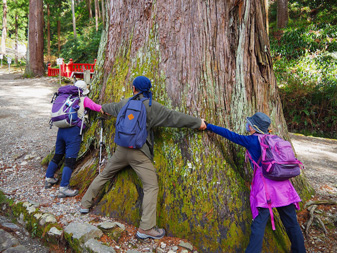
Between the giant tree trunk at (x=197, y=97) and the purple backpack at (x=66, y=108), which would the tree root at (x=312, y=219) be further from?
the purple backpack at (x=66, y=108)

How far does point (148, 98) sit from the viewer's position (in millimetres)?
3168

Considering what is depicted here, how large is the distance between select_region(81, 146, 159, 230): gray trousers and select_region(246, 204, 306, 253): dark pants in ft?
3.68

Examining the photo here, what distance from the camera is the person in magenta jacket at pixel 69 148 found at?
3.76 meters

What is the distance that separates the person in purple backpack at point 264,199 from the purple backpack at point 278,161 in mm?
111

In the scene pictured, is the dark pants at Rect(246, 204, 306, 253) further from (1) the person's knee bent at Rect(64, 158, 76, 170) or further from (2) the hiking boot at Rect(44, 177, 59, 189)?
(2) the hiking boot at Rect(44, 177, 59, 189)

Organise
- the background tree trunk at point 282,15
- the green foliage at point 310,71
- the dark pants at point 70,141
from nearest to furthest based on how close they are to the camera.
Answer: the dark pants at point 70,141 < the green foliage at point 310,71 < the background tree trunk at point 282,15

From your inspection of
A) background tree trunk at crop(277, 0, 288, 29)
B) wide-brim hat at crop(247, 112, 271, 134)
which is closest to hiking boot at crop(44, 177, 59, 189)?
wide-brim hat at crop(247, 112, 271, 134)

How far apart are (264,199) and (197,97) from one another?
1.50m

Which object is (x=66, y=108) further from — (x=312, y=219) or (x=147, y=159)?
(x=312, y=219)

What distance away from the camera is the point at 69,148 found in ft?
12.8

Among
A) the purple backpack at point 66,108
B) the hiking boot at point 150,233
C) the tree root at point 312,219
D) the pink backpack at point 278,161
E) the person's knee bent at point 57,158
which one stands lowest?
the tree root at point 312,219

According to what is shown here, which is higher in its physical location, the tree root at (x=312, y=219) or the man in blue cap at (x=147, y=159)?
the man in blue cap at (x=147, y=159)

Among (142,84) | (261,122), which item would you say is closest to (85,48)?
(142,84)

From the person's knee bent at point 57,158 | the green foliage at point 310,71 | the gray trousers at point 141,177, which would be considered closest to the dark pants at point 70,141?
the person's knee bent at point 57,158
